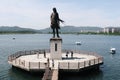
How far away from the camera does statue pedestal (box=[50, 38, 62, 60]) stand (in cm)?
5262

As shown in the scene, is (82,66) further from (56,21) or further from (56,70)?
(56,21)

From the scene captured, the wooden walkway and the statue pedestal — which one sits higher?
the statue pedestal

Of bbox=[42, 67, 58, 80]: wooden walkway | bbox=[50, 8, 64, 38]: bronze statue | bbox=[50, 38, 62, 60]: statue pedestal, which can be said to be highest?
bbox=[50, 8, 64, 38]: bronze statue

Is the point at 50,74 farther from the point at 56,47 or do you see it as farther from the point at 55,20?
the point at 55,20

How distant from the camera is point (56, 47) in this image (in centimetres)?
5291

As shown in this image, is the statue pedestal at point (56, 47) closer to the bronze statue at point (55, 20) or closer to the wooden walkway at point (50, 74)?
the bronze statue at point (55, 20)

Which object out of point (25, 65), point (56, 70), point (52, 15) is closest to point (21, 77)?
point (25, 65)

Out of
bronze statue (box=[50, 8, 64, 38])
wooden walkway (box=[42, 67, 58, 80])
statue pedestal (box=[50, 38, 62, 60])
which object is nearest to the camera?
wooden walkway (box=[42, 67, 58, 80])

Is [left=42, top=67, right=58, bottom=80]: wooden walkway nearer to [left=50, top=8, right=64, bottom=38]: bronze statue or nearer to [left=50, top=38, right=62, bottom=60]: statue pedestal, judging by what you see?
[left=50, top=38, right=62, bottom=60]: statue pedestal

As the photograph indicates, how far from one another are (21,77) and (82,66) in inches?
431

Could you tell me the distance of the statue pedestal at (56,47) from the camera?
52625 millimetres

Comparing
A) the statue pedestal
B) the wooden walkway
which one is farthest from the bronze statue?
the wooden walkway

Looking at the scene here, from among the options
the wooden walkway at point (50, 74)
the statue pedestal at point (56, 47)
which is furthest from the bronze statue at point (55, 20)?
the wooden walkway at point (50, 74)

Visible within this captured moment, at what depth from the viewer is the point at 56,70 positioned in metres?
43.3
